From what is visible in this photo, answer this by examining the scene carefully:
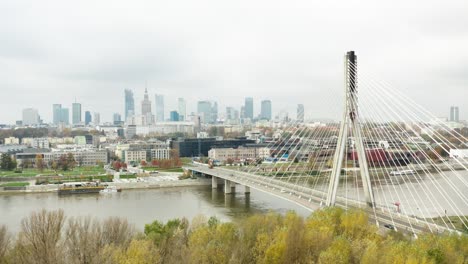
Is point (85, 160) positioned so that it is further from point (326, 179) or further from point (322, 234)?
point (322, 234)

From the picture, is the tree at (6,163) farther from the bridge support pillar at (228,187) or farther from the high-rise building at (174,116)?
the high-rise building at (174,116)

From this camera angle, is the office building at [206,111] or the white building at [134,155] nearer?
the white building at [134,155]

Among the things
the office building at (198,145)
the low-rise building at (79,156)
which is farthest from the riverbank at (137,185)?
the office building at (198,145)

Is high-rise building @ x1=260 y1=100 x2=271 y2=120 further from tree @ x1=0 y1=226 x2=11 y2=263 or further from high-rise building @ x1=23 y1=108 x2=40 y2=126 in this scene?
tree @ x1=0 y1=226 x2=11 y2=263

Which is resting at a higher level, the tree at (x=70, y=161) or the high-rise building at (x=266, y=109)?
the high-rise building at (x=266, y=109)

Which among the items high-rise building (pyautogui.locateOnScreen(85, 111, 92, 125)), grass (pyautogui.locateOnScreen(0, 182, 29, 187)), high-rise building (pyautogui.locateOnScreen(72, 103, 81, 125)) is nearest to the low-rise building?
grass (pyautogui.locateOnScreen(0, 182, 29, 187))

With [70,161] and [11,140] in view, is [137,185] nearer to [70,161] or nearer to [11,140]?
[70,161]
